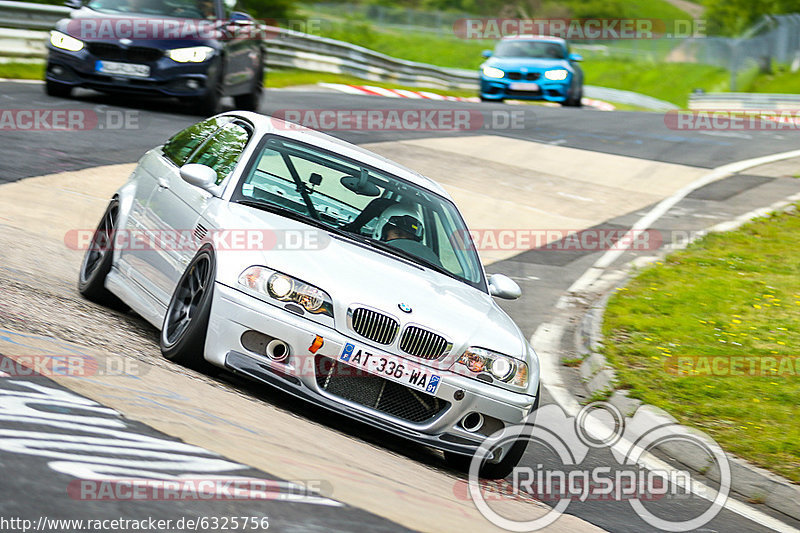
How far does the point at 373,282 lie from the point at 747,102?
2995 centimetres

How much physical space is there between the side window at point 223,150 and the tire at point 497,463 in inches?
87.7

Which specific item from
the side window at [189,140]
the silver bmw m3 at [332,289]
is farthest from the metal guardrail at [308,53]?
the silver bmw m3 at [332,289]

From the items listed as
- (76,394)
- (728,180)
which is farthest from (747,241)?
(76,394)

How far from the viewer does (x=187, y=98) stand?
631 inches

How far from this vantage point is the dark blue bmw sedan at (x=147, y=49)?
50.4 feet

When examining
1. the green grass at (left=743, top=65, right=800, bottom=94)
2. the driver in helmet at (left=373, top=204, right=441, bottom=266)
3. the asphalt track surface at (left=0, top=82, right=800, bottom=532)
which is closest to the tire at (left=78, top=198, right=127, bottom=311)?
the asphalt track surface at (left=0, top=82, right=800, bottom=532)

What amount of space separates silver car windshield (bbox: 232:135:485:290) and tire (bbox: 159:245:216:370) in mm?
628

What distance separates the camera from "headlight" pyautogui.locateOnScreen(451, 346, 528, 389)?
594 centimetres

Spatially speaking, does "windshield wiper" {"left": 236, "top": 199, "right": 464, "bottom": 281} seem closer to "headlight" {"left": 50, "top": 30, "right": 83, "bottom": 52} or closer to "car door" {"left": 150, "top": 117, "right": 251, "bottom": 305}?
"car door" {"left": 150, "top": 117, "right": 251, "bottom": 305}

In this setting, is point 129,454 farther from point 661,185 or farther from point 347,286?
point 661,185

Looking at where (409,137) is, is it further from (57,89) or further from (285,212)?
(285,212)

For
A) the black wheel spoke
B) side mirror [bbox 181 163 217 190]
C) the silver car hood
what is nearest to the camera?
the silver car hood

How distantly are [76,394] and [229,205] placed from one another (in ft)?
6.57

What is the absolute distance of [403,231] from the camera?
6992 millimetres
